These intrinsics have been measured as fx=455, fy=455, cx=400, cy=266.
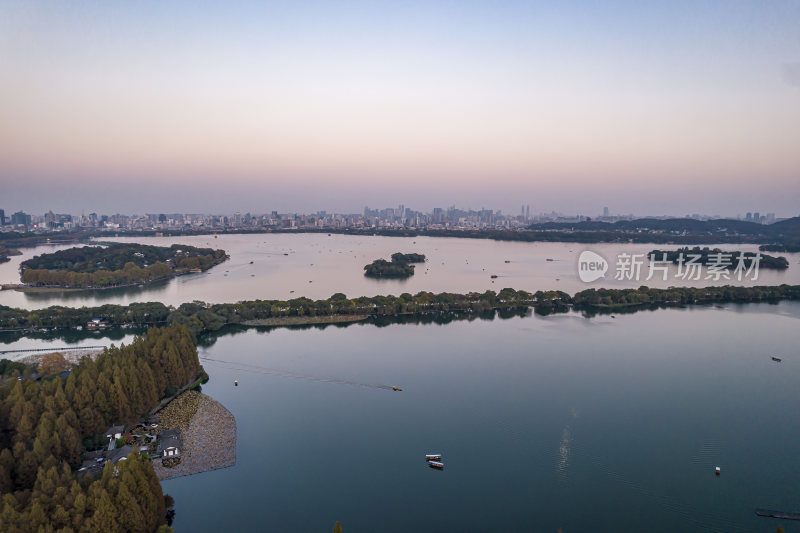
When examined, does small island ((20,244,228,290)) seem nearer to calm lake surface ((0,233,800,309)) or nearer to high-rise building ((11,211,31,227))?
calm lake surface ((0,233,800,309))

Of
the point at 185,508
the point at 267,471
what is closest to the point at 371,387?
the point at 267,471

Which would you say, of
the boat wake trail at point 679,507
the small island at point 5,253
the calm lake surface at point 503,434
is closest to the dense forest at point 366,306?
the calm lake surface at point 503,434

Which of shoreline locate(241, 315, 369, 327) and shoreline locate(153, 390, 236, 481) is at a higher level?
shoreline locate(241, 315, 369, 327)

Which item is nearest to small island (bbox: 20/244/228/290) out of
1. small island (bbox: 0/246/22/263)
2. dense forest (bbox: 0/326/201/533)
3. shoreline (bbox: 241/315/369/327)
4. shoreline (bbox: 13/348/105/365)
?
small island (bbox: 0/246/22/263)

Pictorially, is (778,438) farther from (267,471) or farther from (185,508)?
(185,508)

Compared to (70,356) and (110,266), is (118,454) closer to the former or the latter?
(70,356)

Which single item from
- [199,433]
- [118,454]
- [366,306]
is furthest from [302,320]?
[118,454]

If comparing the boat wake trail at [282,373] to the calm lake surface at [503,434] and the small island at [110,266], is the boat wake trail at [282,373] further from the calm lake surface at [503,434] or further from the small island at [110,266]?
the small island at [110,266]
